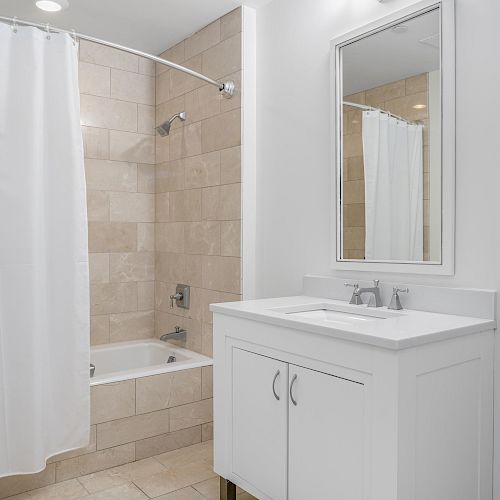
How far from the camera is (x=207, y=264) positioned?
3.10 meters

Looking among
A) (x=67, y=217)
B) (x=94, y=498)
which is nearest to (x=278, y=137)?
(x=67, y=217)

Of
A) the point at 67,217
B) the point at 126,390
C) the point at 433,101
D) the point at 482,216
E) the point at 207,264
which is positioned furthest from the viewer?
the point at 207,264

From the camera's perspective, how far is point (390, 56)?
215 centimetres

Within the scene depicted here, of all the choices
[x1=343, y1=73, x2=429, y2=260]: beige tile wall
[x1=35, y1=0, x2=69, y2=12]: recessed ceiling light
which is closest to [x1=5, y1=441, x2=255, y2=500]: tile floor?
[x1=343, y1=73, x2=429, y2=260]: beige tile wall

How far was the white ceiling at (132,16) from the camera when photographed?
2.80 m

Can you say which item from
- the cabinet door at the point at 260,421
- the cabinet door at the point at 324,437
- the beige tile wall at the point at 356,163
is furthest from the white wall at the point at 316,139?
the cabinet door at the point at 260,421

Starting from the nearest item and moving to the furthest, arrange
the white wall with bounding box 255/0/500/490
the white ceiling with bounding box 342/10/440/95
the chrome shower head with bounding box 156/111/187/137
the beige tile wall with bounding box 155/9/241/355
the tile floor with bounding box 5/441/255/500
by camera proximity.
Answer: the white wall with bounding box 255/0/500/490 → the white ceiling with bounding box 342/10/440/95 → the tile floor with bounding box 5/441/255/500 → the beige tile wall with bounding box 155/9/241/355 → the chrome shower head with bounding box 156/111/187/137

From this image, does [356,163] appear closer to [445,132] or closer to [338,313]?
[445,132]

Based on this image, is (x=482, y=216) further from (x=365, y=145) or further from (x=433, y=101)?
(x=365, y=145)

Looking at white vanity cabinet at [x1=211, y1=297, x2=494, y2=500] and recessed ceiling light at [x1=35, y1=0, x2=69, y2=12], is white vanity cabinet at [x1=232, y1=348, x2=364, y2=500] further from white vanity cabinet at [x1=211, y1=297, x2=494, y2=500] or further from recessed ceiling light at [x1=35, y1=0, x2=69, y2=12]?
recessed ceiling light at [x1=35, y1=0, x2=69, y2=12]

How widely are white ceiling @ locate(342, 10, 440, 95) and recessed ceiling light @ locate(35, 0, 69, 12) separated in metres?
1.48

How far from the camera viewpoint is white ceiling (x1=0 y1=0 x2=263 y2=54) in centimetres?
280

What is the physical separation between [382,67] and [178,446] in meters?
2.14

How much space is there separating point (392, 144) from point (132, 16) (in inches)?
67.9
